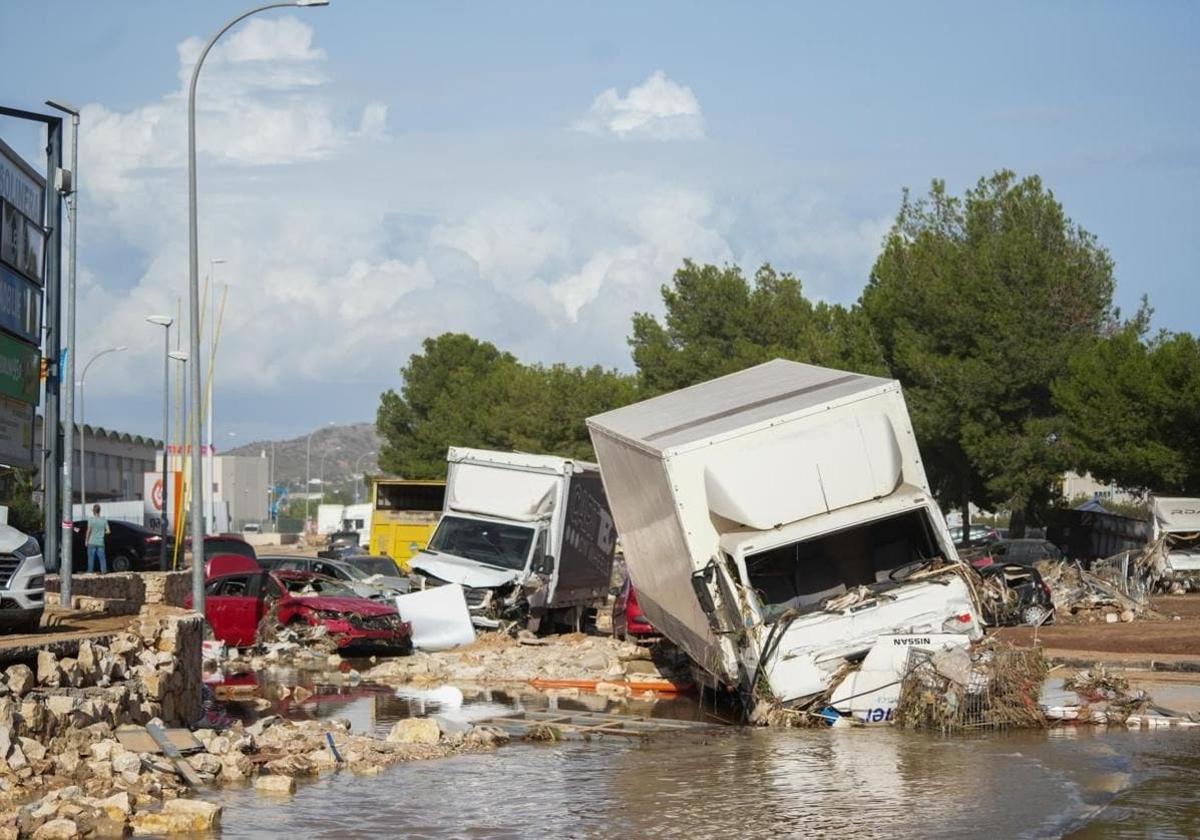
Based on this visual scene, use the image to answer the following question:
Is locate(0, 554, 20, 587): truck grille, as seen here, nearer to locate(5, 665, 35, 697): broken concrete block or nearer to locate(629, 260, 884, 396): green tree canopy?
locate(5, 665, 35, 697): broken concrete block

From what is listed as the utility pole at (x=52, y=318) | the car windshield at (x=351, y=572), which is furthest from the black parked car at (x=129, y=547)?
the utility pole at (x=52, y=318)

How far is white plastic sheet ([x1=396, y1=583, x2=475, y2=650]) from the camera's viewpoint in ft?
80.9

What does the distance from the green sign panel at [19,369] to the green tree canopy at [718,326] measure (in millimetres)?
38933

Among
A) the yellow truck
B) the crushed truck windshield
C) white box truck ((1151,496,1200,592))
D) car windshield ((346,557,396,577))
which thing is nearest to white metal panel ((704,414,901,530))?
the crushed truck windshield

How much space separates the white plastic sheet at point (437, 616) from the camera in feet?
80.9

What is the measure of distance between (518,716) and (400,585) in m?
13.5

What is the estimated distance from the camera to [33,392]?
70.5 feet

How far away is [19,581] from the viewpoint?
1523 cm

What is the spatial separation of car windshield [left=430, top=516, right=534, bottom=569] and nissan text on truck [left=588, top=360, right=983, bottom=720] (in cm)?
1013

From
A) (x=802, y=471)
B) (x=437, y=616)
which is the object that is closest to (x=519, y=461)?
(x=437, y=616)

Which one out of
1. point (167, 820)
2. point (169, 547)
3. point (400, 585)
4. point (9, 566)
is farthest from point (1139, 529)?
point (167, 820)

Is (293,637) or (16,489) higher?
(16,489)

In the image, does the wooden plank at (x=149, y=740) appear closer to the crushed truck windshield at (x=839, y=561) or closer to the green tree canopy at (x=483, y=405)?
the crushed truck windshield at (x=839, y=561)

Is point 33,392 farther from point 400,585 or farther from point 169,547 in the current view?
point 169,547
